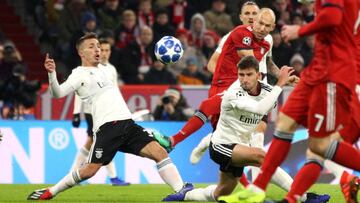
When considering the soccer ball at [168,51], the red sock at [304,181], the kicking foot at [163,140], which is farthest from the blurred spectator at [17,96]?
the red sock at [304,181]

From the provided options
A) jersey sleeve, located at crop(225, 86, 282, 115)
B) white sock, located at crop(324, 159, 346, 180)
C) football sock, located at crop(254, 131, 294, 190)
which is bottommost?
white sock, located at crop(324, 159, 346, 180)

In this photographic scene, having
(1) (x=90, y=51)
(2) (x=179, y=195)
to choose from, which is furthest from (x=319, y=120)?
(1) (x=90, y=51)

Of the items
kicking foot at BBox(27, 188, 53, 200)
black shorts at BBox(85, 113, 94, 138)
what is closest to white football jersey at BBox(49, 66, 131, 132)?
kicking foot at BBox(27, 188, 53, 200)

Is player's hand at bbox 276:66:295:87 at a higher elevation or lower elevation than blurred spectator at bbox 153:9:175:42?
higher

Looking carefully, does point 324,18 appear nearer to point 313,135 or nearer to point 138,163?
point 313,135

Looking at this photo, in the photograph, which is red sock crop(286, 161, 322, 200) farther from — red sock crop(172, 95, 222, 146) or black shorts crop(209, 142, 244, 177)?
red sock crop(172, 95, 222, 146)

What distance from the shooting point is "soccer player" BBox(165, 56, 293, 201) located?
9.52m

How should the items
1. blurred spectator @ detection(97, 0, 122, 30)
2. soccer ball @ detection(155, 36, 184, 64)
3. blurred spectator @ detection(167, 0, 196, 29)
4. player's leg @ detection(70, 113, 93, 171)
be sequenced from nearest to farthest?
soccer ball @ detection(155, 36, 184, 64) < player's leg @ detection(70, 113, 93, 171) < blurred spectator @ detection(97, 0, 122, 30) < blurred spectator @ detection(167, 0, 196, 29)

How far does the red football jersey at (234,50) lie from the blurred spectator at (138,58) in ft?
22.4

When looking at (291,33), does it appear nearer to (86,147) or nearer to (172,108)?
(86,147)

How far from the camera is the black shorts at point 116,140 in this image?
35.3 feet

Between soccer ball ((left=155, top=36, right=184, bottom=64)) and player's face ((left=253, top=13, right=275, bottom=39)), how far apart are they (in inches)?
35.2

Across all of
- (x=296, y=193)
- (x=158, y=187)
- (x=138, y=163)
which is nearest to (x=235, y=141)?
(x=296, y=193)

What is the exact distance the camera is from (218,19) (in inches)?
798
